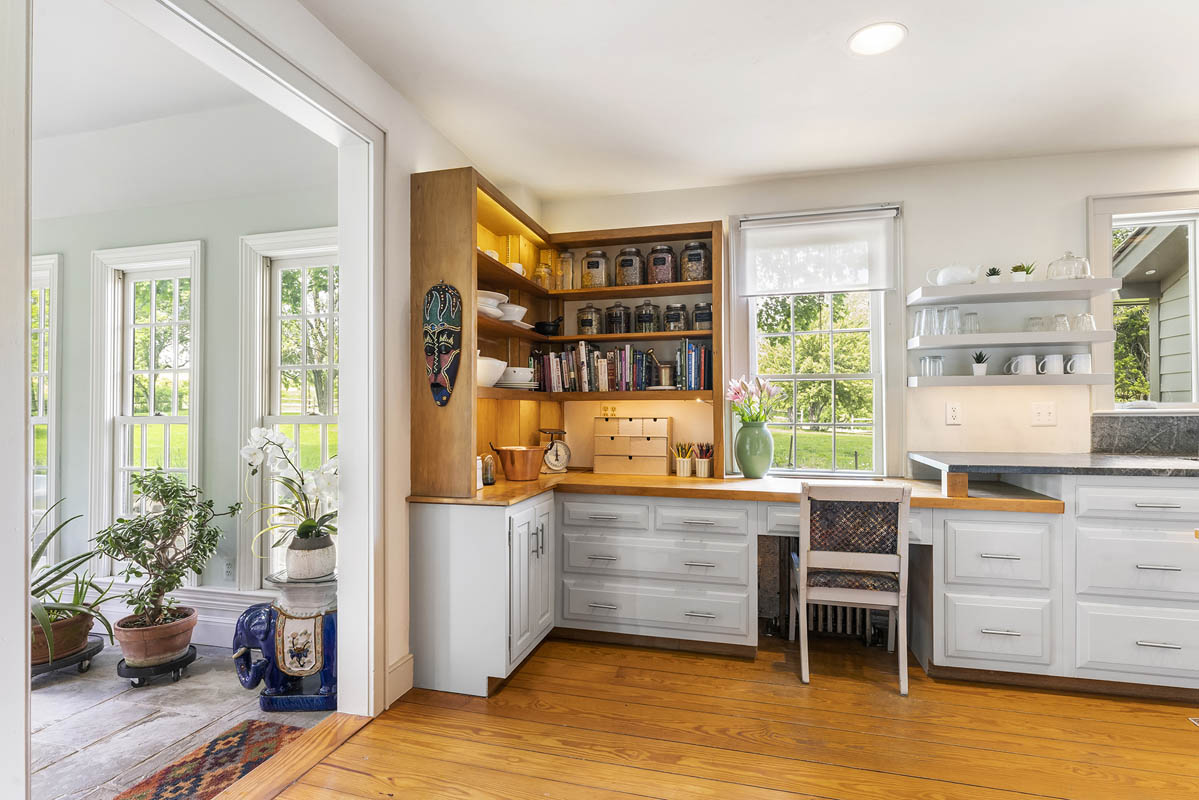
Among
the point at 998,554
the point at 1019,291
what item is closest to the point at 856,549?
the point at 998,554

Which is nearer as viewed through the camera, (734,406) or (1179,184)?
(1179,184)

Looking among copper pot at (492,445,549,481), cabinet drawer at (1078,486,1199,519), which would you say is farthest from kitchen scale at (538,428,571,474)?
cabinet drawer at (1078,486,1199,519)

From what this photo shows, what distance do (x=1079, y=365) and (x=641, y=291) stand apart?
229 cm

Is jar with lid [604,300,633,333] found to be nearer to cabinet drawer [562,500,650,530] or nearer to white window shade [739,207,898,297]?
white window shade [739,207,898,297]

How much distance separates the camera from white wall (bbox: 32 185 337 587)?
330 cm

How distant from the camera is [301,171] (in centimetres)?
320

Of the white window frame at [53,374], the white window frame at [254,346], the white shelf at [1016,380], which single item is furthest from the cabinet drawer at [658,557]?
the white window frame at [53,374]

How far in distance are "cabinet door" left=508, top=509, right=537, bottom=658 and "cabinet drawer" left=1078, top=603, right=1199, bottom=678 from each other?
237cm

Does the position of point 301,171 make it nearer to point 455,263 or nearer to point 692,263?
point 455,263

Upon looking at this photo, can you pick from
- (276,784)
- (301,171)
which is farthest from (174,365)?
(276,784)

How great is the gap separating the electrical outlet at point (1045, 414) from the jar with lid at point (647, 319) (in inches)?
81.6

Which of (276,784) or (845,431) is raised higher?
(845,431)

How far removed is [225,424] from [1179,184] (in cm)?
516

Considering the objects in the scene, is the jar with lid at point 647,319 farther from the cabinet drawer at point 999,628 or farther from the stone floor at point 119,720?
the stone floor at point 119,720
